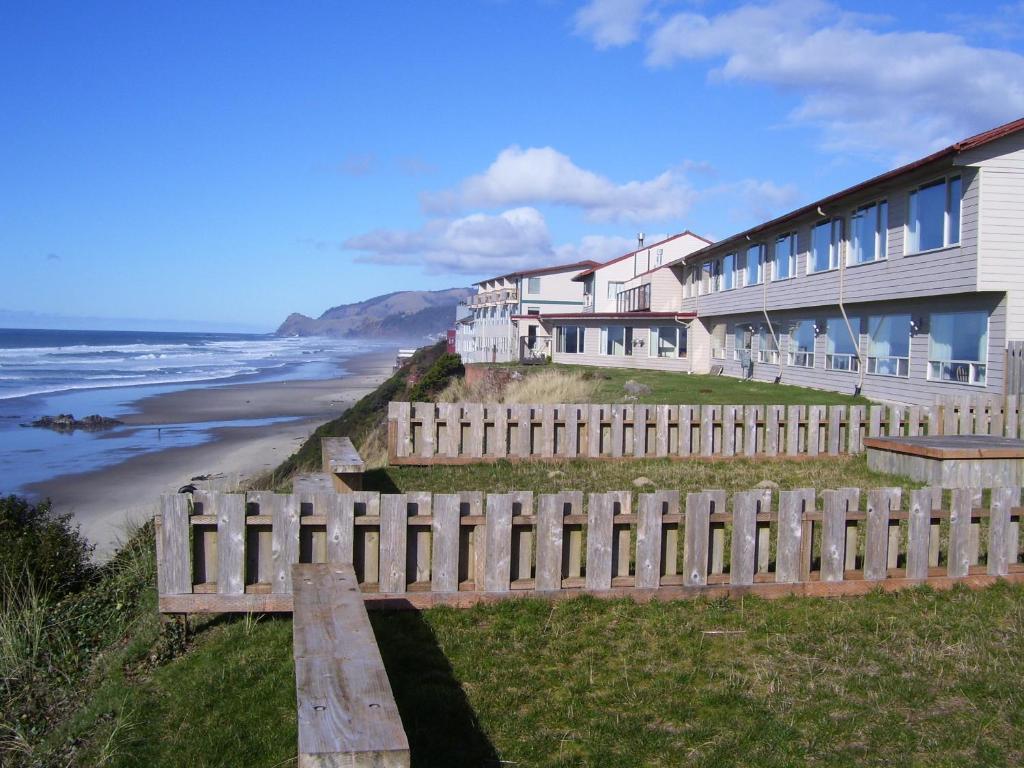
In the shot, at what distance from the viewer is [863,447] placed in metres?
14.5

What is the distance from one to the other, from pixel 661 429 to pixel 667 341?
3185 cm

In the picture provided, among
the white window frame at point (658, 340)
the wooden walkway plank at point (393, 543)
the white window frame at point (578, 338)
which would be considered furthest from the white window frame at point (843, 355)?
the white window frame at point (578, 338)

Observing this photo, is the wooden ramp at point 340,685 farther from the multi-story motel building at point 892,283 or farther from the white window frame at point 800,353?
the white window frame at point 800,353

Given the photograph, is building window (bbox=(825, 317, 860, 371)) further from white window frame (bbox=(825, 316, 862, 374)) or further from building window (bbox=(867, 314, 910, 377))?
→ building window (bbox=(867, 314, 910, 377))

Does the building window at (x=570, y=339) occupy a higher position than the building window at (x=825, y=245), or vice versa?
the building window at (x=825, y=245)

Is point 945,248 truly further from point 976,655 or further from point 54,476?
point 54,476

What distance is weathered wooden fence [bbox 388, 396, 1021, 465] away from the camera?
13.9m

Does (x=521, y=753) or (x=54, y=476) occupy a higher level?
(x=521, y=753)

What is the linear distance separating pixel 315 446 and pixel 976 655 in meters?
21.4

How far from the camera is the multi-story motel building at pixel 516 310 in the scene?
56.4 m

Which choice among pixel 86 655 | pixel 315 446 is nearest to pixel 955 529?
pixel 86 655

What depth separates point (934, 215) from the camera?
69.7ft

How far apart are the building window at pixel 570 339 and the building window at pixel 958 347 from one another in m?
29.7

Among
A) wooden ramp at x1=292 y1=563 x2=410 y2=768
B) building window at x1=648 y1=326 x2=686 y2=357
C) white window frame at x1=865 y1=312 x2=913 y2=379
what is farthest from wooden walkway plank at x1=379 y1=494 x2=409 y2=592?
building window at x1=648 y1=326 x2=686 y2=357
